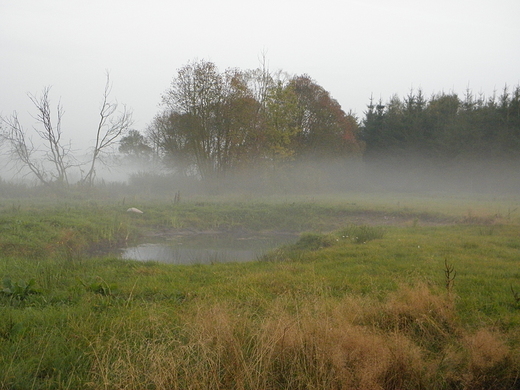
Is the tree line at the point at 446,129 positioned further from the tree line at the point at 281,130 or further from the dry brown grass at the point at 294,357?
the dry brown grass at the point at 294,357

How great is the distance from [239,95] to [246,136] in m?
3.21

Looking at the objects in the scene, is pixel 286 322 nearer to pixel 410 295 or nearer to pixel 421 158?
pixel 410 295

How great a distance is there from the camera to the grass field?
3.70 metres


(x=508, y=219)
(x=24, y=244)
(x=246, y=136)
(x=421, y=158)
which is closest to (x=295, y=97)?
(x=246, y=136)

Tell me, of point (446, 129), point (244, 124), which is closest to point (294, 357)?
point (244, 124)

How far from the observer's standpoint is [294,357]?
3.91 m

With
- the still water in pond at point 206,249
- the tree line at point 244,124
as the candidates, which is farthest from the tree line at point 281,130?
the still water in pond at point 206,249

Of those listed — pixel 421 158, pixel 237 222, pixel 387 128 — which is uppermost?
pixel 387 128

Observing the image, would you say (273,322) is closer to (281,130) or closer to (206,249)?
(206,249)

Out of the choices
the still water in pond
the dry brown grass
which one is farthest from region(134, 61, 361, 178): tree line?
the dry brown grass

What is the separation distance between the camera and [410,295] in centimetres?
537

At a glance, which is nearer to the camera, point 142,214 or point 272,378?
point 272,378

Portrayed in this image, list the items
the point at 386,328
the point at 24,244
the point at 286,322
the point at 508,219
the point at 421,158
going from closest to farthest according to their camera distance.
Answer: the point at 286,322, the point at 386,328, the point at 24,244, the point at 508,219, the point at 421,158

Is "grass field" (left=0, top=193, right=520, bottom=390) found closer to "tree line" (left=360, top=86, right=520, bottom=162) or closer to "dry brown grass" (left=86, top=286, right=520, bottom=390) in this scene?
"dry brown grass" (left=86, top=286, right=520, bottom=390)
